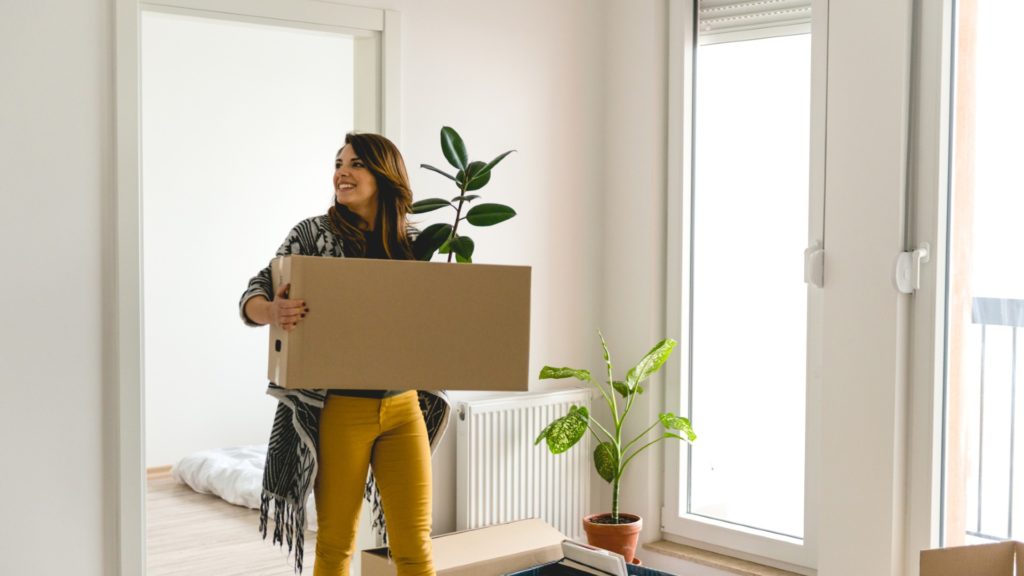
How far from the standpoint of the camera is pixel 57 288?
2.57m

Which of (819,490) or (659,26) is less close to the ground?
(659,26)

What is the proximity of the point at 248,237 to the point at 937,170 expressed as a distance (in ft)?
12.4

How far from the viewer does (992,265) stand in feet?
9.21

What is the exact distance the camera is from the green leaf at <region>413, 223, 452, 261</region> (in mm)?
2420

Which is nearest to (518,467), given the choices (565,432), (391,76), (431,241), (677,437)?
(565,432)

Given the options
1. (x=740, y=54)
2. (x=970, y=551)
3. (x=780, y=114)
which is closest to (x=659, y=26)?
(x=740, y=54)

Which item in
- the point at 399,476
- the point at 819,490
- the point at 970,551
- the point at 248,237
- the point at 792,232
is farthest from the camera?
the point at 248,237

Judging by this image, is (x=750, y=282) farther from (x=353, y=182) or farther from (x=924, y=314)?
(x=353, y=182)

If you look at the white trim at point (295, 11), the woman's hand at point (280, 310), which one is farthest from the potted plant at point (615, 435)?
the woman's hand at point (280, 310)

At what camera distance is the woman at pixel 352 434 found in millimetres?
2301

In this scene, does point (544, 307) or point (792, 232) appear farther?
point (544, 307)

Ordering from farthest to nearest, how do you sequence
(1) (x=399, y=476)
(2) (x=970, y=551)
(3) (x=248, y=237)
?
(3) (x=248, y=237) < (1) (x=399, y=476) < (2) (x=970, y=551)

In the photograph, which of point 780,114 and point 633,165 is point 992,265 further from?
point 633,165

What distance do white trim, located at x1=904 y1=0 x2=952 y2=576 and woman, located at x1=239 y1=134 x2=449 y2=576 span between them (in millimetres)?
1467
